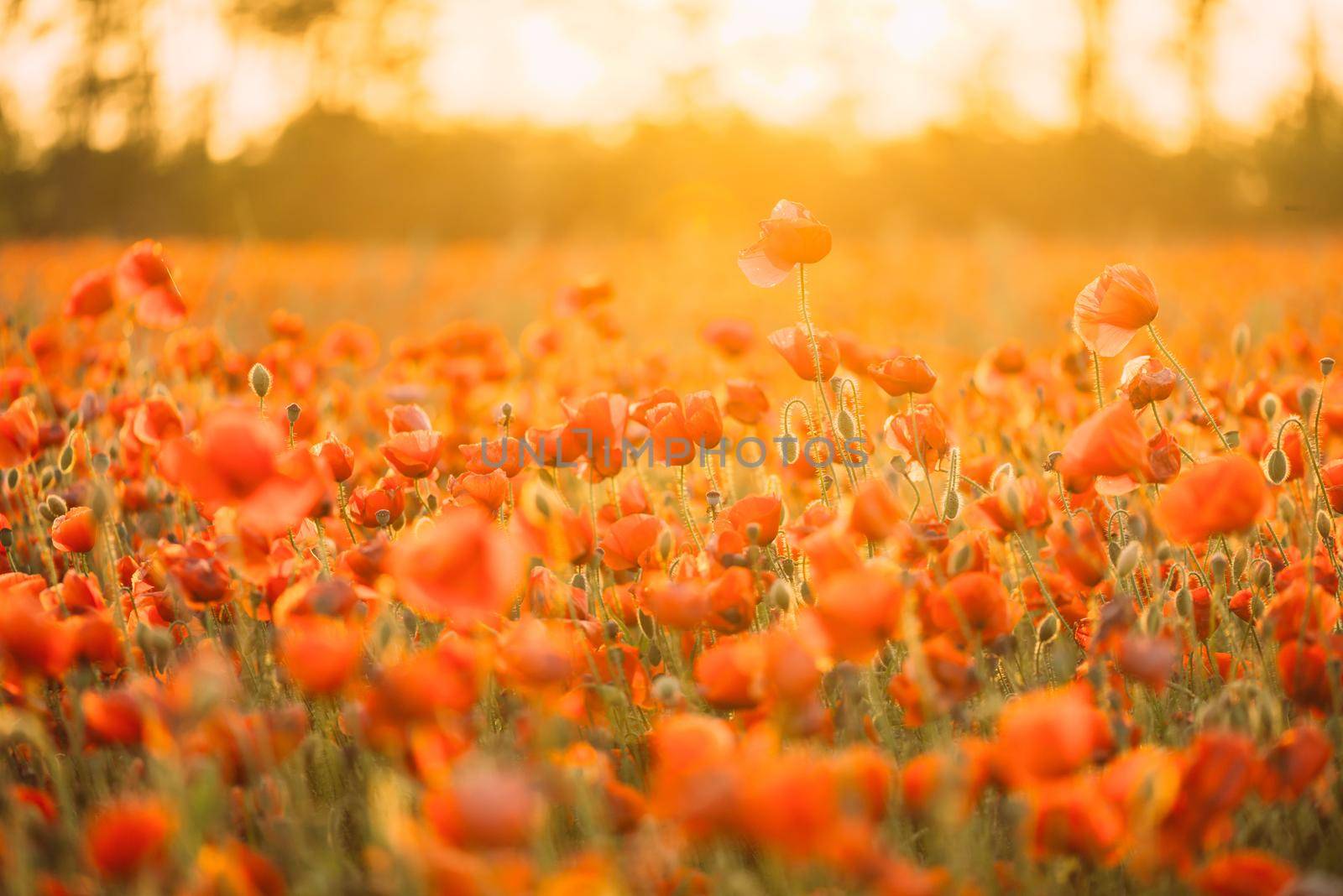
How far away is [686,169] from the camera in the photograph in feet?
71.2

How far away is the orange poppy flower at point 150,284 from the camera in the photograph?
2234 millimetres

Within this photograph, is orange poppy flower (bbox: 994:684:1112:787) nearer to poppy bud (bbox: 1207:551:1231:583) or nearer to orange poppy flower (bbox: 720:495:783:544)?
orange poppy flower (bbox: 720:495:783:544)

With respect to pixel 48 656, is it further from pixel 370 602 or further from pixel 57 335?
pixel 57 335

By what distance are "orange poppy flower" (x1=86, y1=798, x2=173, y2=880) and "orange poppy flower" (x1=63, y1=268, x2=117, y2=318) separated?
1886mm

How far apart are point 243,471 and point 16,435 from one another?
1.03m

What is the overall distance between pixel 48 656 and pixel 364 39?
75.1 feet

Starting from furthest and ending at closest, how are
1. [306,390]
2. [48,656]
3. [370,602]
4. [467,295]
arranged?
[467,295] < [306,390] < [370,602] < [48,656]

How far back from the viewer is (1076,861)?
48.1 inches

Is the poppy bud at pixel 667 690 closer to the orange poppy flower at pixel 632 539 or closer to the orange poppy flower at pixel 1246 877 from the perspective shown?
the orange poppy flower at pixel 632 539

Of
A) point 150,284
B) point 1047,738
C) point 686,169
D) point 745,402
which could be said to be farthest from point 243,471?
point 686,169

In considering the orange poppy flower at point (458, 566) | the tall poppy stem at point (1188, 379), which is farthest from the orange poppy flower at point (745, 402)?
the orange poppy flower at point (458, 566)

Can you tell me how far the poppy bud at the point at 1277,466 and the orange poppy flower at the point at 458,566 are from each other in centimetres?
122

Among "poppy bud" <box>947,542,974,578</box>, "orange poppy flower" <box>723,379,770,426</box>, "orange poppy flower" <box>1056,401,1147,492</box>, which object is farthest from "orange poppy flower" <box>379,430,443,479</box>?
"orange poppy flower" <box>1056,401,1147,492</box>

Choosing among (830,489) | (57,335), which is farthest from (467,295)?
(830,489)
